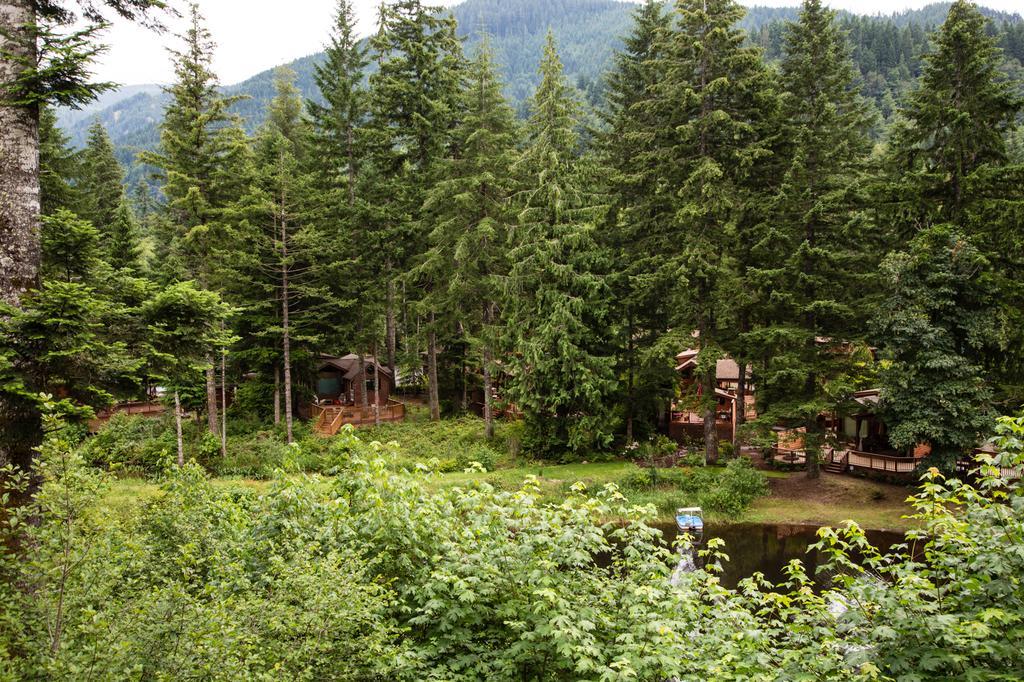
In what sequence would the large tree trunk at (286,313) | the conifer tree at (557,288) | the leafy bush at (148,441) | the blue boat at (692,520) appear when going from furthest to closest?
the large tree trunk at (286,313) → the conifer tree at (557,288) → the leafy bush at (148,441) → the blue boat at (692,520)

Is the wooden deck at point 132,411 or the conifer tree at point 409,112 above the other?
the conifer tree at point 409,112

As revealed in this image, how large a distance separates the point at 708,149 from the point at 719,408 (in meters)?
14.5

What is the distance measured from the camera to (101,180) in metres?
39.4

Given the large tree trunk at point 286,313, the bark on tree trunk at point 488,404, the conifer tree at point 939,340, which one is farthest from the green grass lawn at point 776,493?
the large tree trunk at point 286,313

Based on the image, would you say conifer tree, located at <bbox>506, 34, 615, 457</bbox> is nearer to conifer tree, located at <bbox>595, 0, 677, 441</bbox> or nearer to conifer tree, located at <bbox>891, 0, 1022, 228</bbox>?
conifer tree, located at <bbox>595, 0, 677, 441</bbox>

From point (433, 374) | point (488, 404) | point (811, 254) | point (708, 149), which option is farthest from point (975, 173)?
point (433, 374)

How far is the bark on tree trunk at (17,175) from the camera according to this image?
7137mm

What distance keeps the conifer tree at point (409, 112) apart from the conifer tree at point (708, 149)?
10337mm

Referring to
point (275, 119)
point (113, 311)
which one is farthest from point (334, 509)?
point (275, 119)

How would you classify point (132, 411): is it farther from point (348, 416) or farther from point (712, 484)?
point (712, 484)

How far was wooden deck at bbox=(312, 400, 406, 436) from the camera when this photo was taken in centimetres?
2879

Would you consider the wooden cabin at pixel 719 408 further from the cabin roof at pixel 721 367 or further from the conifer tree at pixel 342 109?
the conifer tree at pixel 342 109

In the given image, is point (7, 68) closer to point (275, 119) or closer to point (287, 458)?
point (287, 458)

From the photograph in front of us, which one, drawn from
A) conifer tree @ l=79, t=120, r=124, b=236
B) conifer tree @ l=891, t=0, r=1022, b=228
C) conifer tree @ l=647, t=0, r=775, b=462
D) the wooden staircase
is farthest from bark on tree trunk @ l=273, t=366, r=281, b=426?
conifer tree @ l=891, t=0, r=1022, b=228
